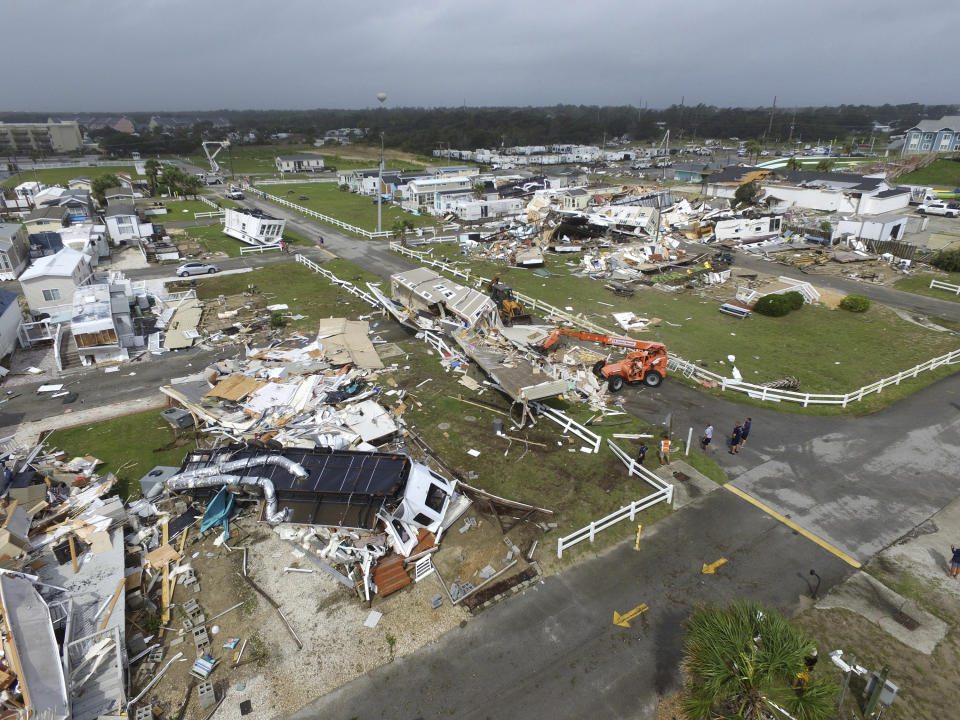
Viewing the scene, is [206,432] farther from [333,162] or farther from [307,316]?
[333,162]

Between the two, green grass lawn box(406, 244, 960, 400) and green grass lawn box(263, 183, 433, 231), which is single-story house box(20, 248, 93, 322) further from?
green grass lawn box(263, 183, 433, 231)

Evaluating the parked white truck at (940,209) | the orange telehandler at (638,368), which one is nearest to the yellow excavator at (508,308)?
the orange telehandler at (638,368)

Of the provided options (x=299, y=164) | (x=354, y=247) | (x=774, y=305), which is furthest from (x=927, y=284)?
(x=299, y=164)

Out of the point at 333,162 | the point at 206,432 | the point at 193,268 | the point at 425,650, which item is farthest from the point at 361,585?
the point at 333,162

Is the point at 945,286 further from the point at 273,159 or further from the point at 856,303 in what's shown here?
the point at 273,159

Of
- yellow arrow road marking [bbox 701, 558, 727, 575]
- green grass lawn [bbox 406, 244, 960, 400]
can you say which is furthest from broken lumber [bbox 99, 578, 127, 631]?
green grass lawn [bbox 406, 244, 960, 400]

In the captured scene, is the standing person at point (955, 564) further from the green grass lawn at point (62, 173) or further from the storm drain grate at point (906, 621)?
the green grass lawn at point (62, 173)
